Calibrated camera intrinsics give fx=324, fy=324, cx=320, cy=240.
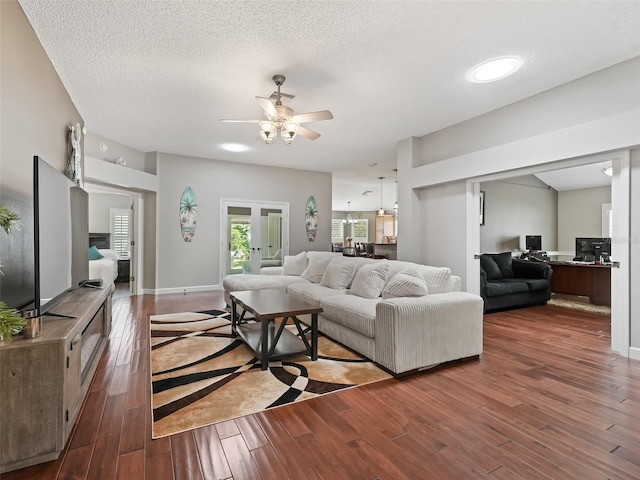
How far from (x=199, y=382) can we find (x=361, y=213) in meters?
13.3

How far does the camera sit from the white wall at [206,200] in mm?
6285

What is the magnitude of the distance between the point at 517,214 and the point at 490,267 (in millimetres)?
2527

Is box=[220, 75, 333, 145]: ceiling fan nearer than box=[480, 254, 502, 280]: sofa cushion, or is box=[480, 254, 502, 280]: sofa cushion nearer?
box=[220, 75, 333, 145]: ceiling fan

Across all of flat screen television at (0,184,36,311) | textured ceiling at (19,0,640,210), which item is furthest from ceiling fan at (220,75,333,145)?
flat screen television at (0,184,36,311)

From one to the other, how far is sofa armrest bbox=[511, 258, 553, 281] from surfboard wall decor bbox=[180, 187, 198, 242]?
6180 mm

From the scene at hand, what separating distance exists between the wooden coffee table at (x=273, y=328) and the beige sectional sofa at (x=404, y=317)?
39 cm

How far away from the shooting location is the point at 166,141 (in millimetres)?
5480

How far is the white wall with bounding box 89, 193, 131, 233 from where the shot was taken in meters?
8.89

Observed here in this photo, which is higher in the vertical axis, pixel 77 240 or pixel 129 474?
pixel 77 240


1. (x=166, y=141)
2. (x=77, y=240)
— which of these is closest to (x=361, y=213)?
(x=166, y=141)

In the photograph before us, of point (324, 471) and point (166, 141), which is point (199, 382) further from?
point (166, 141)

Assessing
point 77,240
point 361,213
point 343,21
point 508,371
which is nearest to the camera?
point 343,21

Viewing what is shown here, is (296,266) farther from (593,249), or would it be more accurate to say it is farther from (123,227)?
(123,227)

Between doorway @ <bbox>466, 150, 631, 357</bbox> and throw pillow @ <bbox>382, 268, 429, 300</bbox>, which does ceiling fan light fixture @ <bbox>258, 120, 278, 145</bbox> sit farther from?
doorway @ <bbox>466, 150, 631, 357</bbox>
